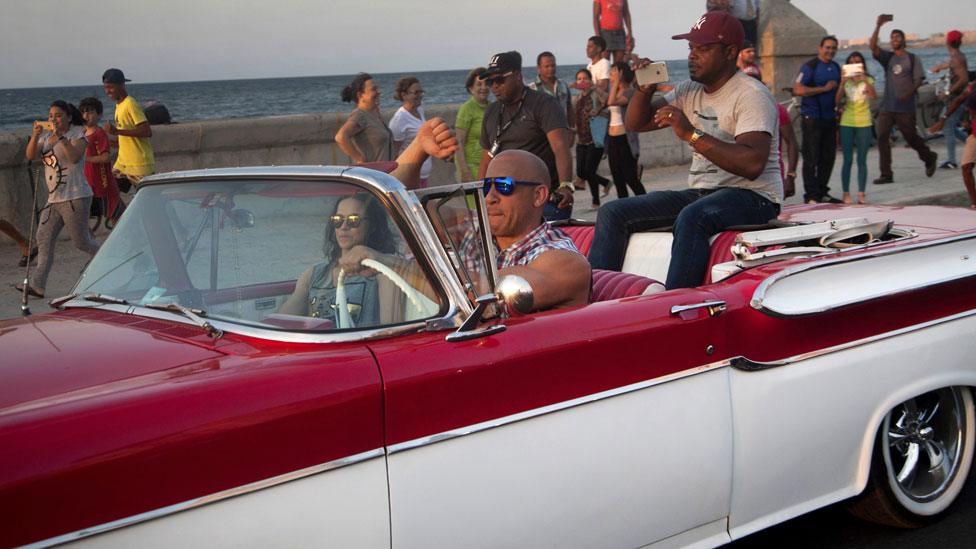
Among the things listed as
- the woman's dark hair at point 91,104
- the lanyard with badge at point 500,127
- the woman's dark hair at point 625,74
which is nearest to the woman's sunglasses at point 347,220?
the lanyard with badge at point 500,127

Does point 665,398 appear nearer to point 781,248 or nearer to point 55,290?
point 781,248

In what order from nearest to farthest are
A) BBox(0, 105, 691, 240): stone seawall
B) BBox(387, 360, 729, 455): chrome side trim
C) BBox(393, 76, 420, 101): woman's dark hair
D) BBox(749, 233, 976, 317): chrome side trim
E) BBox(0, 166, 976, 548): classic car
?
BBox(0, 166, 976, 548): classic car, BBox(387, 360, 729, 455): chrome side trim, BBox(749, 233, 976, 317): chrome side trim, BBox(393, 76, 420, 101): woman's dark hair, BBox(0, 105, 691, 240): stone seawall

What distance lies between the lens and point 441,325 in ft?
9.46

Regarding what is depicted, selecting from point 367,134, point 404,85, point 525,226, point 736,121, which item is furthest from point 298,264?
point 404,85

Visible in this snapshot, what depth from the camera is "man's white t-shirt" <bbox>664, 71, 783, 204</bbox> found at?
16.2 feet

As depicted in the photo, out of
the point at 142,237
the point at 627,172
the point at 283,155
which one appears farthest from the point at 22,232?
the point at 142,237

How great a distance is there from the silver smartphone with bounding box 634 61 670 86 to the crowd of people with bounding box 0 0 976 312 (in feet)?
0.14

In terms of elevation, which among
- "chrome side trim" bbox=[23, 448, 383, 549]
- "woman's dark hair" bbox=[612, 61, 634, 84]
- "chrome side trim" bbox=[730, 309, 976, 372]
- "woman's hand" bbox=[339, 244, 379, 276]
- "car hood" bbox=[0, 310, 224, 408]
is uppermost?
"woman's dark hair" bbox=[612, 61, 634, 84]

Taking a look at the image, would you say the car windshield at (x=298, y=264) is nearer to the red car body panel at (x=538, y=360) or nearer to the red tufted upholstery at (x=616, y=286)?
the red car body panel at (x=538, y=360)

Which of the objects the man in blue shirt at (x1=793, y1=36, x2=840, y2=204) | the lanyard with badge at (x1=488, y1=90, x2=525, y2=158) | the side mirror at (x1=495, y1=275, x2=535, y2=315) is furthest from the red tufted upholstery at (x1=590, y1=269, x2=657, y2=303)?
the man in blue shirt at (x1=793, y1=36, x2=840, y2=204)

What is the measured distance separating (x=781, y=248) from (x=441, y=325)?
1.64 metres

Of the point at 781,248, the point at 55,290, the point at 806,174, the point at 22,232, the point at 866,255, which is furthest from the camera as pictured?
the point at 806,174

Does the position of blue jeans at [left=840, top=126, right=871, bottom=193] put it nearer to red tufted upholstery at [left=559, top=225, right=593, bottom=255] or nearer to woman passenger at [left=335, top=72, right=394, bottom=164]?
woman passenger at [left=335, top=72, right=394, bottom=164]

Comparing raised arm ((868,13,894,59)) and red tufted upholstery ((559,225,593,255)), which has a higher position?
raised arm ((868,13,894,59))
